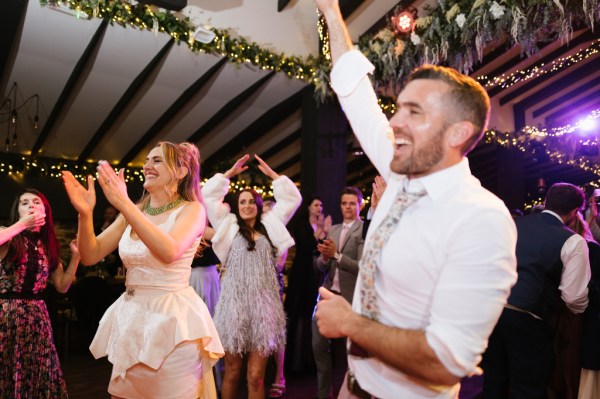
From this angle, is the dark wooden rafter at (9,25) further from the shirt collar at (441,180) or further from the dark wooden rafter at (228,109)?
the shirt collar at (441,180)

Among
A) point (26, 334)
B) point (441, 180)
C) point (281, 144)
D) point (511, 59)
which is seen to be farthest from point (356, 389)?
point (511, 59)

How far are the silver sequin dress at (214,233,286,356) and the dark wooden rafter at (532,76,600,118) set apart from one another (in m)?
8.77

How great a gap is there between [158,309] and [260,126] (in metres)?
6.08

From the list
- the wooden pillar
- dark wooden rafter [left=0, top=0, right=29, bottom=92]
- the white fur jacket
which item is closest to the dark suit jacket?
the white fur jacket

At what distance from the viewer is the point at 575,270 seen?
9.68 feet

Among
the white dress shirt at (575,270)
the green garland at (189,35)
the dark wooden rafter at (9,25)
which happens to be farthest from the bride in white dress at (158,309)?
the dark wooden rafter at (9,25)

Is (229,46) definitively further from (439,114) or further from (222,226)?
(439,114)

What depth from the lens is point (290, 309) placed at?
4668mm

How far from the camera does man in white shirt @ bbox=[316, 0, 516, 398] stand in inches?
40.0

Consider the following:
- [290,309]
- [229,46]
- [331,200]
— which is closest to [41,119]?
[229,46]

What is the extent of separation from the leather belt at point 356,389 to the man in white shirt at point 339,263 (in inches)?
87.8

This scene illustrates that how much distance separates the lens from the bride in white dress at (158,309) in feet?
6.43

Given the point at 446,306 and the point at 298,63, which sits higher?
the point at 298,63

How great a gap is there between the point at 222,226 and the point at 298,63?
3.47m
